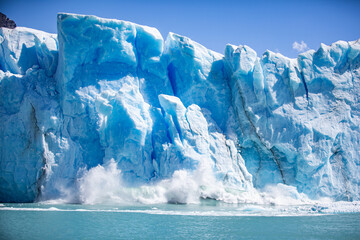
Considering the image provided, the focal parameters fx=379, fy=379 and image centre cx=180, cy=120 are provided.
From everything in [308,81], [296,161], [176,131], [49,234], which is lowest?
[49,234]

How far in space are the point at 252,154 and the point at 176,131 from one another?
3364mm

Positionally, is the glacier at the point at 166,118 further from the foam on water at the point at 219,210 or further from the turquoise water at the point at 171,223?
the turquoise water at the point at 171,223

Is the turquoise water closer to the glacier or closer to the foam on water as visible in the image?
the foam on water

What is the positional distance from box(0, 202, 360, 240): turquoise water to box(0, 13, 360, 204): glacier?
1963 mm

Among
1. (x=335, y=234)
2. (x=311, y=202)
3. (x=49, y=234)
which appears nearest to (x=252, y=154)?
(x=311, y=202)

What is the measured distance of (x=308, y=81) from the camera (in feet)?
46.8

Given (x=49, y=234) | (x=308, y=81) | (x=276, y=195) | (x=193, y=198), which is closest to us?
(x=49, y=234)

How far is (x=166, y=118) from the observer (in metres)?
13.6

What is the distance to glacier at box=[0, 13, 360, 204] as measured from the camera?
12570mm

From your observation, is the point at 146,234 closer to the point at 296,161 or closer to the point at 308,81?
the point at 296,161

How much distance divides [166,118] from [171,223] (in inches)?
221

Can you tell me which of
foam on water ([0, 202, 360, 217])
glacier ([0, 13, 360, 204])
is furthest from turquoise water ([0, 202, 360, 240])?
glacier ([0, 13, 360, 204])

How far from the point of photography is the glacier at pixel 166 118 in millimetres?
12570

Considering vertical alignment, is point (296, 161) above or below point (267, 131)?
below
